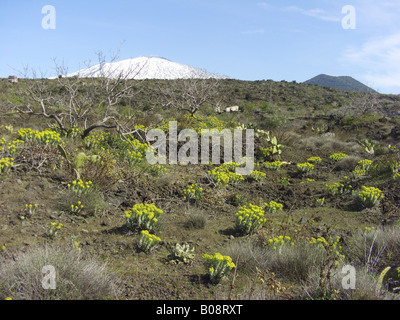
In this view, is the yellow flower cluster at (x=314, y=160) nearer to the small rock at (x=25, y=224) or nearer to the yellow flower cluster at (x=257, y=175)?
the yellow flower cluster at (x=257, y=175)

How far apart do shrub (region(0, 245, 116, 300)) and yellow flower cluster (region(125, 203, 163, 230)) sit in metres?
1.45

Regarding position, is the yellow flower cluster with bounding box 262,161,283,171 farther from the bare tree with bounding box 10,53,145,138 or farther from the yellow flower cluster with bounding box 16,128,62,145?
the yellow flower cluster with bounding box 16,128,62,145

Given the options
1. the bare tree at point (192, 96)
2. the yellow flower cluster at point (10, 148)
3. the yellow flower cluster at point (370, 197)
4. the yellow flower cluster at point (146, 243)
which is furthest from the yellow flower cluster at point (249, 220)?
the bare tree at point (192, 96)

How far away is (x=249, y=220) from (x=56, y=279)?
3080mm

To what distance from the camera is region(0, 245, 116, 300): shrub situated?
293 cm

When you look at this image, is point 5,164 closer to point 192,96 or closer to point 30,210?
point 30,210

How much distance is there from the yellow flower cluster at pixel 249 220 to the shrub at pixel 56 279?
2404 millimetres

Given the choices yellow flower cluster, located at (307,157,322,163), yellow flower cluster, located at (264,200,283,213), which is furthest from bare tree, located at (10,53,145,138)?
yellow flower cluster, located at (307,157,322,163)

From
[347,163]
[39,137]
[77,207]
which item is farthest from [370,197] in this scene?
[39,137]

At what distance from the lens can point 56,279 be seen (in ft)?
10.0

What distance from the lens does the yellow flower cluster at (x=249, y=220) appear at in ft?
17.1
